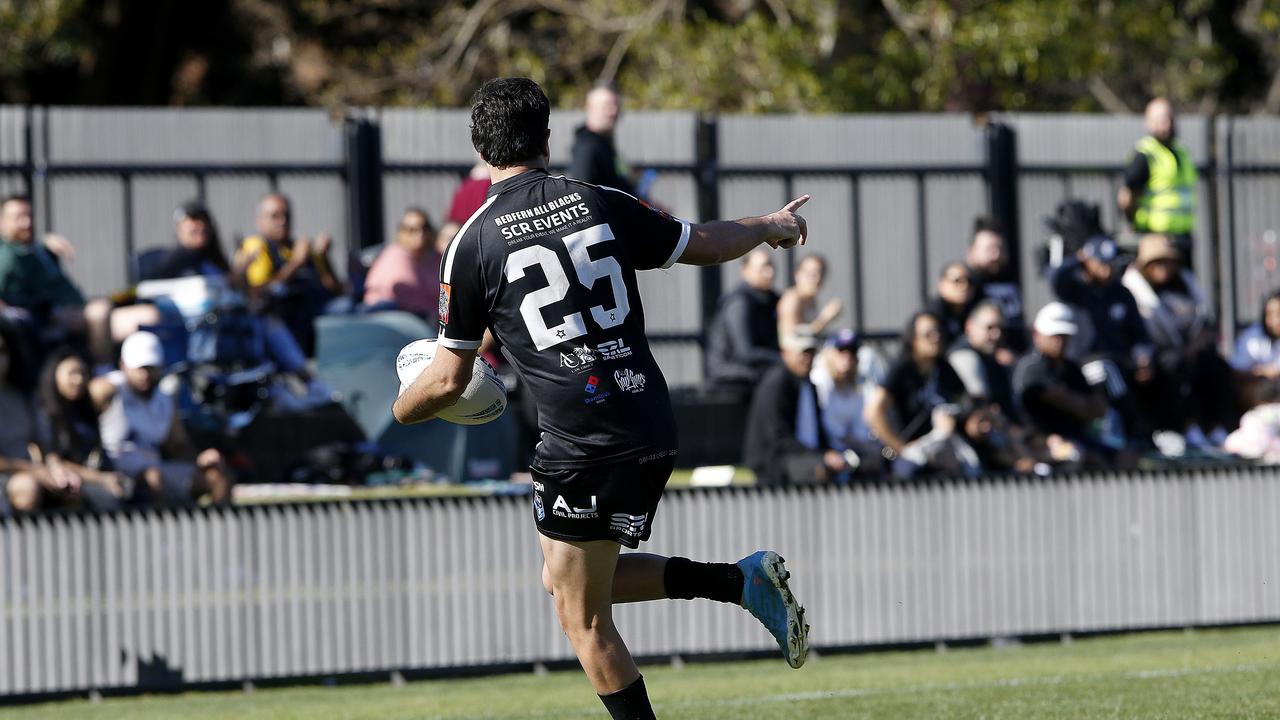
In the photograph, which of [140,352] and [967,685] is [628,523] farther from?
[140,352]

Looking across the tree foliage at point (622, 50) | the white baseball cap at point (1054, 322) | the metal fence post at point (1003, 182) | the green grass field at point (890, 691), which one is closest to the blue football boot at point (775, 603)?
the green grass field at point (890, 691)

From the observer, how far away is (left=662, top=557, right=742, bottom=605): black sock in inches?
223

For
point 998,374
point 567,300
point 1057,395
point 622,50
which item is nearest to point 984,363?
point 998,374

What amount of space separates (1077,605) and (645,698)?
5099 mm

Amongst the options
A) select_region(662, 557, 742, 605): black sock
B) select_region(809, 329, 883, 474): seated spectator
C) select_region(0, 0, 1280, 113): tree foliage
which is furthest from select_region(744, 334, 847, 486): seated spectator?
select_region(0, 0, 1280, 113): tree foliage

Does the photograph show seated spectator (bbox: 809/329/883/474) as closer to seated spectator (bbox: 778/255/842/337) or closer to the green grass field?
seated spectator (bbox: 778/255/842/337)

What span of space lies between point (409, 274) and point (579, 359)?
295 inches

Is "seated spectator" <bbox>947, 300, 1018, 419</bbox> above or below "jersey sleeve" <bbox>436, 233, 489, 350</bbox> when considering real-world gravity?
below

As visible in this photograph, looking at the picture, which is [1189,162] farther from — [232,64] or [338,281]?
[232,64]

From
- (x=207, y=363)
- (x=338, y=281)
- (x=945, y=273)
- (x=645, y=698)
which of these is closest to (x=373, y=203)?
(x=338, y=281)

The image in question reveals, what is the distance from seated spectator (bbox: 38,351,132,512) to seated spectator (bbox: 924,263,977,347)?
5.51 meters

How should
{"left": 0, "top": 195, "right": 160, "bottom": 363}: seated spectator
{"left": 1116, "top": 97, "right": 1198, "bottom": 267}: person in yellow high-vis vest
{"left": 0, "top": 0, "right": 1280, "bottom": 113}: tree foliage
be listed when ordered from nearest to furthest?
{"left": 0, "top": 195, "right": 160, "bottom": 363}: seated spectator < {"left": 1116, "top": 97, "right": 1198, "bottom": 267}: person in yellow high-vis vest < {"left": 0, "top": 0, "right": 1280, "bottom": 113}: tree foliage

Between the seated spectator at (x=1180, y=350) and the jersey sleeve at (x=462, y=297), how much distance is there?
892cm

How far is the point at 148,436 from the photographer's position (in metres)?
10.6
